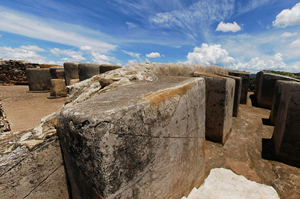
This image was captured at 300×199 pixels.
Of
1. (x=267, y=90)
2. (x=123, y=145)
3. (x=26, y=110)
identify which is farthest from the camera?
(x=267, y=90)

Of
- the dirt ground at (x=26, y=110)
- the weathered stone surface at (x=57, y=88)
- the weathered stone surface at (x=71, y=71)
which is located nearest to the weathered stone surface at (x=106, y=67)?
the weathered stone surface at (x=71, y=71)

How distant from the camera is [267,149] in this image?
297 centimetres

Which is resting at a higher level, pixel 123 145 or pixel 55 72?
pixel 55 72

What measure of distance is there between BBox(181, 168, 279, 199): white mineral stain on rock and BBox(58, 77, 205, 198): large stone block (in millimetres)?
488

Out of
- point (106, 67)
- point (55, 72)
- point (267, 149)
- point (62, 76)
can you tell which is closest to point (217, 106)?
point (267, 149)

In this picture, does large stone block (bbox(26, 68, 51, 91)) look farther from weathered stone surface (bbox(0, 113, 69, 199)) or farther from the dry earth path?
the dry earth path

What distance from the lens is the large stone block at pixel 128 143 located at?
2.52ft

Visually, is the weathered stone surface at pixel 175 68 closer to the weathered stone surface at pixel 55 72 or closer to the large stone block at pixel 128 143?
the large stone block at pixel 128 143

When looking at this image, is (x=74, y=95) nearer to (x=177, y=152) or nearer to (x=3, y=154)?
(x=3, y=154)

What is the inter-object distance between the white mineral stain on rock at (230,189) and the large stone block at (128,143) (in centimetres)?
49

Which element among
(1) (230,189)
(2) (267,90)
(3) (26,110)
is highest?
(2) (267,90)

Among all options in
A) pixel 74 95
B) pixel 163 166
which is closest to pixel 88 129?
pixel 163 166

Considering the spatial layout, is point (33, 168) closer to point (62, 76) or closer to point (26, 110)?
point (26, 110)

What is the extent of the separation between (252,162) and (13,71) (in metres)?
14.1
